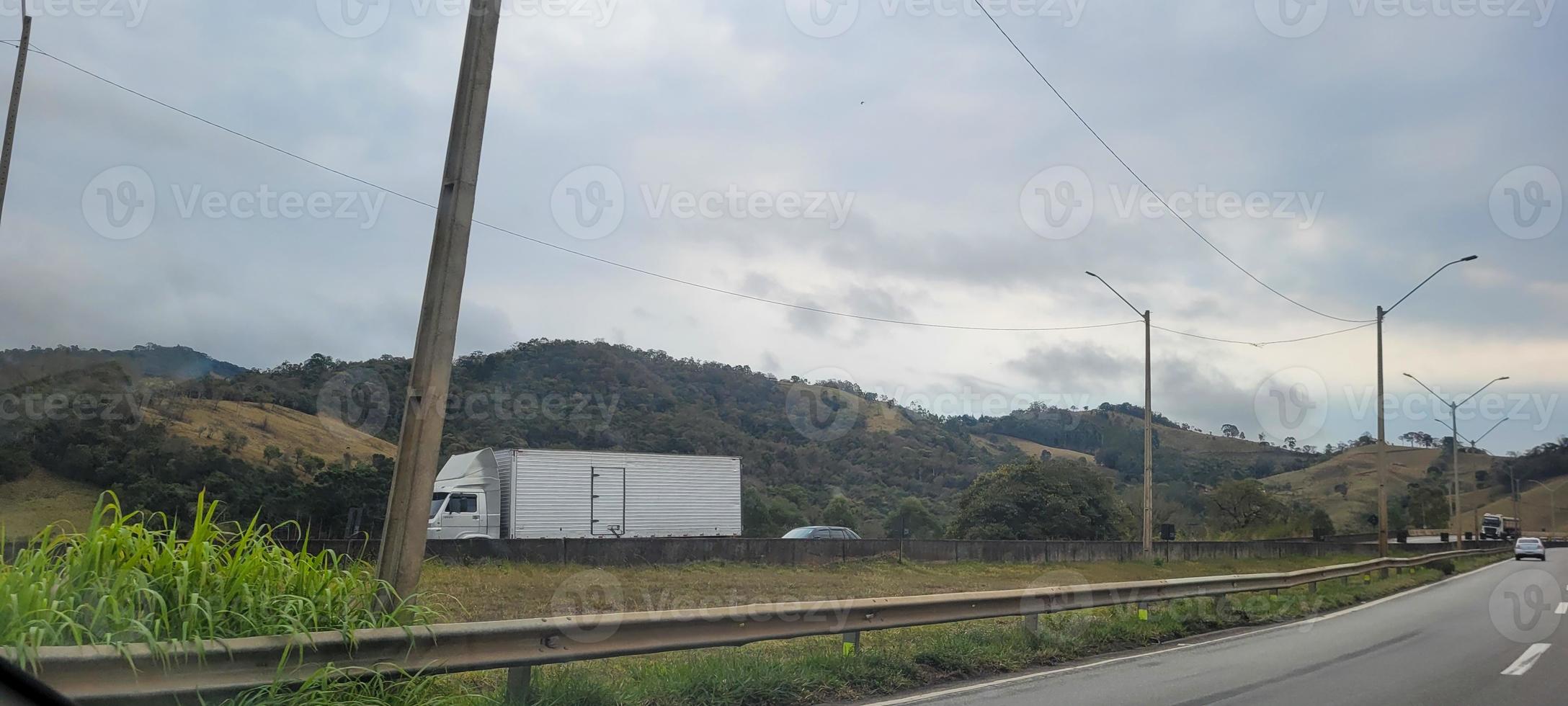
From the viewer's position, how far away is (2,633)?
473 cm

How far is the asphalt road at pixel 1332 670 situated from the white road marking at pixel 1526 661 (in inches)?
0.6

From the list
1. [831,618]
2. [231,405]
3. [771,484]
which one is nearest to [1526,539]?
[771,484]

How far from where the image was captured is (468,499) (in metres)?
32.5

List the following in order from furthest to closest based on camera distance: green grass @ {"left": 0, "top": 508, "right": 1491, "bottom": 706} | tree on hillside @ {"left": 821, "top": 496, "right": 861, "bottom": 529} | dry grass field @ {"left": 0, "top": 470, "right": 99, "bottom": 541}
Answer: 1. tree on hillside @ {"left": 821, "top": 496, "right": 861, "bottom": 529}
2. dry grass field @ {"left": 0, "top": 470, "right": 99, "bottom": 541}
3. green grass @ {"left": 0, "top": 508, "right": 1491, "bottom": 706}

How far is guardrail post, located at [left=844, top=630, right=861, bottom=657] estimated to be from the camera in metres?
9.99

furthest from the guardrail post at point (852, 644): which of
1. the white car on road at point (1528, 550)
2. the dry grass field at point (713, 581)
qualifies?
the white car on road at point (1528, 550)

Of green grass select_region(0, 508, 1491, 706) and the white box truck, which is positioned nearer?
green grass select_region(0, 508, 1491, 706)

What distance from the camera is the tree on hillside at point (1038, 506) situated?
52.4 meters

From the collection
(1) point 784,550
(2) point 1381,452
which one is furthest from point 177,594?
(2) point 1381,452

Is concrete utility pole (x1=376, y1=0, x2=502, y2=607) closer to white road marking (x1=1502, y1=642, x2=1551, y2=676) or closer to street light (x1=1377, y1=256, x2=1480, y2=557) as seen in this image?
white road marking (x1=1502, y1=642, x2=1551, y2=676)

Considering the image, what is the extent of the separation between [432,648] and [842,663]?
176 inches

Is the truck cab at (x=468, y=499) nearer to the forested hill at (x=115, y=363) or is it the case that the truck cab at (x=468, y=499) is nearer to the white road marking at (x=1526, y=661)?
the forested hill at (x=115, y=363)

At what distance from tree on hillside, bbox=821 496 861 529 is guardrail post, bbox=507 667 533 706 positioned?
5247cm

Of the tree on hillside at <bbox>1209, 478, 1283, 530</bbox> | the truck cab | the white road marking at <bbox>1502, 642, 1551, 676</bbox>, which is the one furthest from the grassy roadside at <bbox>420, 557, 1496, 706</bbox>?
the tree on hillside at <bbox>1209, 478, 1283, 530</bbox>
